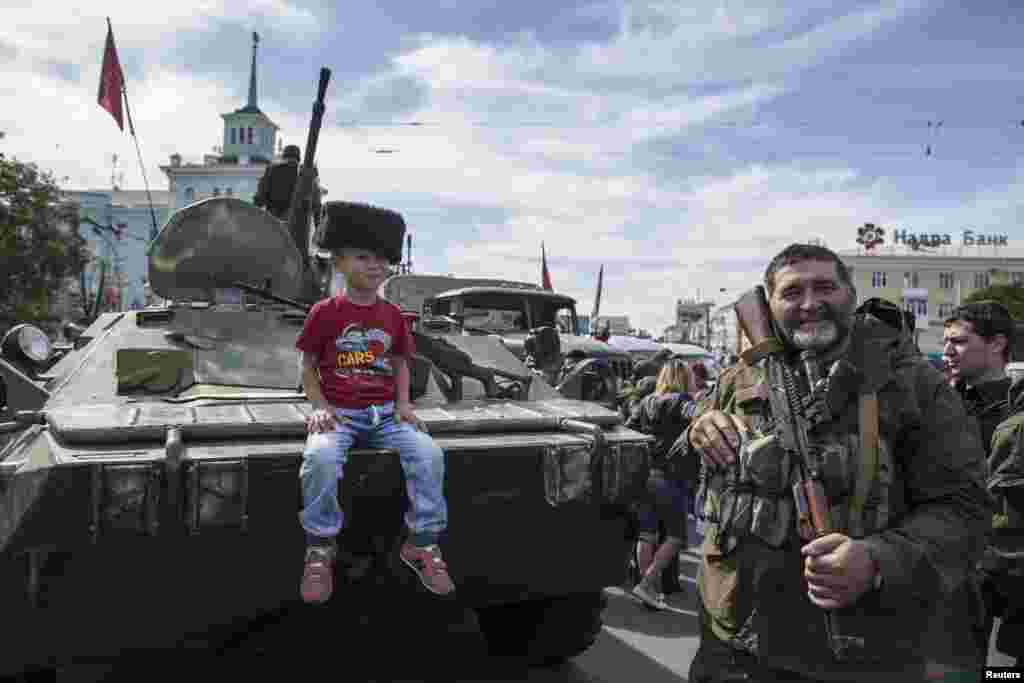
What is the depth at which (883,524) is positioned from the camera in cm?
209

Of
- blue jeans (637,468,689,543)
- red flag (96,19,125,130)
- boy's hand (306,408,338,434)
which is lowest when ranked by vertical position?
blue jeans (637,468,689,543)

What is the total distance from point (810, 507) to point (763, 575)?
225 millimetres

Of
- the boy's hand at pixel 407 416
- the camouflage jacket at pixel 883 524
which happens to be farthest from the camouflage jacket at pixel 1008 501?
the boy's hand at pixel 407 416

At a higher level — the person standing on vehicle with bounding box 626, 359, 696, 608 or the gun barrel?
the gun barrel

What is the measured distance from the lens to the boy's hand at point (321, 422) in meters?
3.50

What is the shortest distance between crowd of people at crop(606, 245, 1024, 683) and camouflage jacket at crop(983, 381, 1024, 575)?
1000mm

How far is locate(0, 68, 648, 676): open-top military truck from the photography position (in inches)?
126

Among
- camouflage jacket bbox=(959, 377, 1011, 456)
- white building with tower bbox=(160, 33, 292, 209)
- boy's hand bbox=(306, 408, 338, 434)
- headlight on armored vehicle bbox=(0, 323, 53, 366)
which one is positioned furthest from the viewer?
white building with tower bbox=(160, 33, 292, 209)

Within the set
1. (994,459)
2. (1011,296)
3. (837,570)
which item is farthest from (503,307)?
(1011,296)

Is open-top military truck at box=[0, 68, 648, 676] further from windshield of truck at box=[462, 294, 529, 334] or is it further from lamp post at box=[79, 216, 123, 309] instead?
lamp post at box=[79, 216, 123, 309]

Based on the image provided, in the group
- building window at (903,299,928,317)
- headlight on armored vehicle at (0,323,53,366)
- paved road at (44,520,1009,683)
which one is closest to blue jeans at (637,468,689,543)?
paved road at (44,520,1009,683)

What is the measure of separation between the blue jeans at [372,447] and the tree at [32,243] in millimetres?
20432

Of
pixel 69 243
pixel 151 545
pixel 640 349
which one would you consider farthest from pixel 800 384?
pixel 69 243

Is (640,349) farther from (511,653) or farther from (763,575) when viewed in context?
(763,575)
